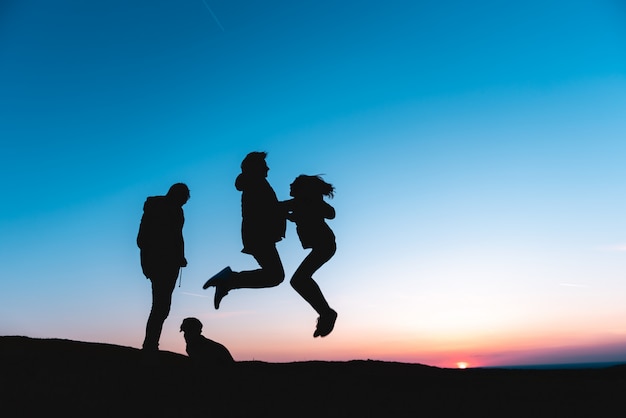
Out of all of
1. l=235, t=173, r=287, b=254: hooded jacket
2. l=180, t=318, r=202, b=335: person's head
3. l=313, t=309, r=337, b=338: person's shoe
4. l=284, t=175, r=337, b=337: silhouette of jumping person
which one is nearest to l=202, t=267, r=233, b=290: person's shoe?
l=235, t=173, r=287, b=254: hooded jacket

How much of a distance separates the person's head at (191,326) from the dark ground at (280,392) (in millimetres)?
820

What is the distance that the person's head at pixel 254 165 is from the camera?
21.8 ft

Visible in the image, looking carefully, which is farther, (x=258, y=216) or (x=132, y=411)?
(x=258, y=216)

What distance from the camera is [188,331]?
7.09m

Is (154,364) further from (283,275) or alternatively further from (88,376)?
(283,275)

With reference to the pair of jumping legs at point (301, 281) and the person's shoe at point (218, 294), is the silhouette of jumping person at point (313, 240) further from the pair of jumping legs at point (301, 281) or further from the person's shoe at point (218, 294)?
the person's shoe at point (218, 294)

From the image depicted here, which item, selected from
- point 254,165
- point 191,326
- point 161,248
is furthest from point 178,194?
point 191,326

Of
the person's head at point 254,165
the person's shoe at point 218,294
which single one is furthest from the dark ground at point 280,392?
the person's head at point 254,165

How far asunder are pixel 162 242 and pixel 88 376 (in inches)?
85.8

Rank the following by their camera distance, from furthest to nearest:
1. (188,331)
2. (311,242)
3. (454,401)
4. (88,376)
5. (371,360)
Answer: (371,360) → (188,331) → (311,242) → (88,376) → (454,401)

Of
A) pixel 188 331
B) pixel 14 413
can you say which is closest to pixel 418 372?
pixel 188 331

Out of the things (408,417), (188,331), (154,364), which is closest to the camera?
(408,417)

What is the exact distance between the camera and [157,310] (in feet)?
22.5

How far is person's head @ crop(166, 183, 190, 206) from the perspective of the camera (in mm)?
7105
